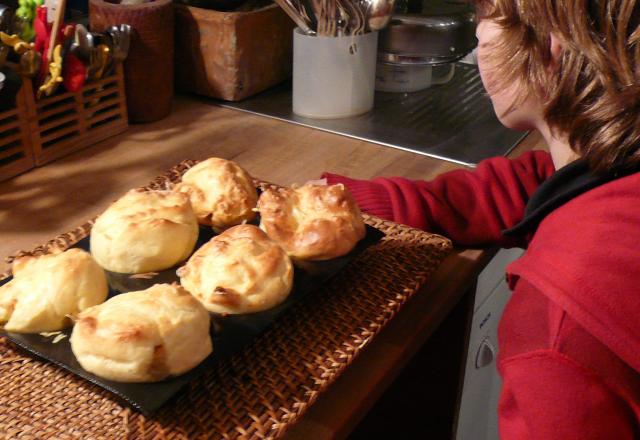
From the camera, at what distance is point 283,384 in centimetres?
58

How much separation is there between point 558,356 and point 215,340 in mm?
270

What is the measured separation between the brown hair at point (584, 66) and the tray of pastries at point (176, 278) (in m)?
0.21

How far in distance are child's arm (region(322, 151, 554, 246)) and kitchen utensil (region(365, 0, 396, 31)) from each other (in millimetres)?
401

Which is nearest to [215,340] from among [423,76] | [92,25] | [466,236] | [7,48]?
[466,236]

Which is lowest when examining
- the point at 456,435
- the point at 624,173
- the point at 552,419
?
the point at 456,435

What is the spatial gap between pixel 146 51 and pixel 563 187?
70 cm

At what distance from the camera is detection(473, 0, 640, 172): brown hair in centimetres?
62

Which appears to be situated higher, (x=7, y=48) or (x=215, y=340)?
(x=7, y=48)

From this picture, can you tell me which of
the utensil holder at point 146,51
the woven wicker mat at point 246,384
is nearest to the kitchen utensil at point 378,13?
the utensil holder at point 146,51

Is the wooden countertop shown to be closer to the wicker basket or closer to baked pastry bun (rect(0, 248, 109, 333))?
the wicker basket

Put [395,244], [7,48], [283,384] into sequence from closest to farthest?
[283,384] < [395,244] < [7,48]

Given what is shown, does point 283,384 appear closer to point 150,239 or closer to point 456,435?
point 150,239

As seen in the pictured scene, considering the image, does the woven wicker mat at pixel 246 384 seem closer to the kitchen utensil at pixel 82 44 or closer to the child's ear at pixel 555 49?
the child's ear at pixel 555 49

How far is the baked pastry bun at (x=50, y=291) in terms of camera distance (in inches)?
22.6
